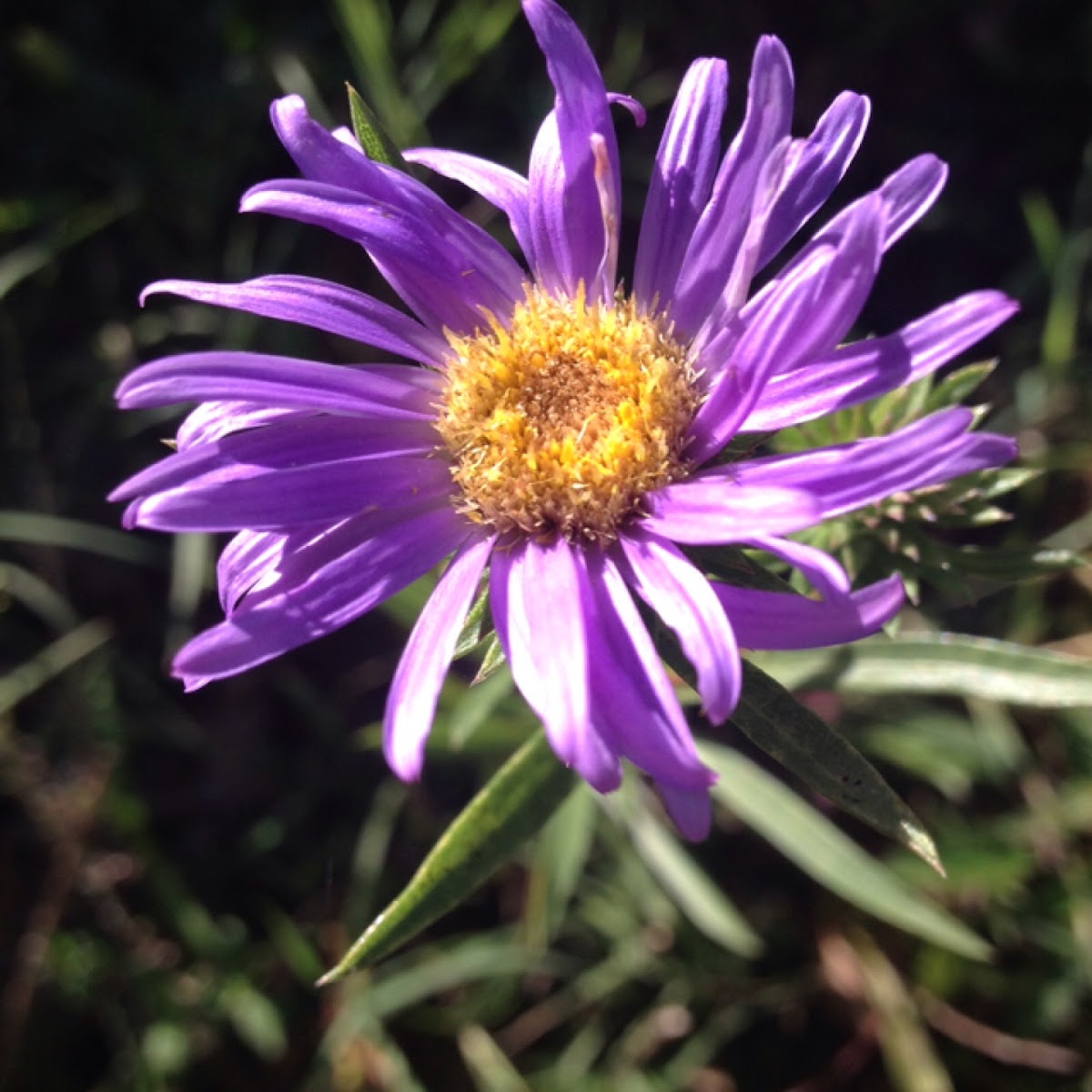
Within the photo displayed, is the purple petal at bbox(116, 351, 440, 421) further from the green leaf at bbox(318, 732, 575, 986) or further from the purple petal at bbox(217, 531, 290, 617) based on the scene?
the green leaf at bbox(318, 732, 575, 986)

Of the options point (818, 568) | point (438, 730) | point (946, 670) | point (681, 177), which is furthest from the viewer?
point (438, 730)

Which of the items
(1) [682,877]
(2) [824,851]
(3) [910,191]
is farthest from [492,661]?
(1) [682,877]

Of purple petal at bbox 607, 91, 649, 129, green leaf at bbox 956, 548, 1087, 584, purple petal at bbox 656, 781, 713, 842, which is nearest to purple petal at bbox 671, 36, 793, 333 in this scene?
purple petal at bbox 607, 91, 649, 129

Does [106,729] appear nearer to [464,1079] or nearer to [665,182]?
[464,1079]

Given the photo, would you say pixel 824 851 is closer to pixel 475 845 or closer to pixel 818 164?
Answer: pixel 475 845

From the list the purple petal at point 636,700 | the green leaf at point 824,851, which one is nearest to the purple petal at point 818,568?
the purple petal at point 636,700
